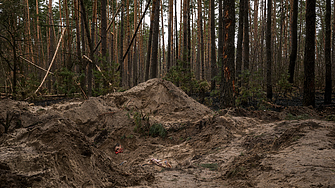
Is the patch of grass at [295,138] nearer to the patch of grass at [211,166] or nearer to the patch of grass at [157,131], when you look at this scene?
the patch of grass at [211,166]

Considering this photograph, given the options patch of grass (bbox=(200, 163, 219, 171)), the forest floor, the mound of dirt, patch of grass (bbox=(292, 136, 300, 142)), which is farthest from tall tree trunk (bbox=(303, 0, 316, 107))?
patch of grass (bbox=(200, 163, 219, 171))

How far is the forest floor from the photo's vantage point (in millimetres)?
2238

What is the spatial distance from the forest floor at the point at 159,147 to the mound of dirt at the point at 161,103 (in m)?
0.03

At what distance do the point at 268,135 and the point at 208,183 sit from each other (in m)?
1.98

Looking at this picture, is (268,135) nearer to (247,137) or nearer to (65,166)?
(247,137)

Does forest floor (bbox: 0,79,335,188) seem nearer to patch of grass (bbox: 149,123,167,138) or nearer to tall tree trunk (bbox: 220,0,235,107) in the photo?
patch of grass (bbox: 149,123,167,138)

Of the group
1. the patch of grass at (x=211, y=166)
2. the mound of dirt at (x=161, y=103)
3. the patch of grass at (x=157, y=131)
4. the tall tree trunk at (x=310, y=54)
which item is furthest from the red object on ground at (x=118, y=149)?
the tall tree trunk at (x=310, y=54)

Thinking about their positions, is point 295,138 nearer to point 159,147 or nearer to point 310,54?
point 159,147

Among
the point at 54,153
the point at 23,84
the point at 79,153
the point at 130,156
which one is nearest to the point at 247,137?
the point at 130,156

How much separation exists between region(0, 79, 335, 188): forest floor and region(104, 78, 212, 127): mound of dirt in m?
0.03

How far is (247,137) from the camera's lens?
428 cm

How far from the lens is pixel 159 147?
14.9ft

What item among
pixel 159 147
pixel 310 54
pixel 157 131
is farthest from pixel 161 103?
pixel 310 54

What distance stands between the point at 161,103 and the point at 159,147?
1.71m
